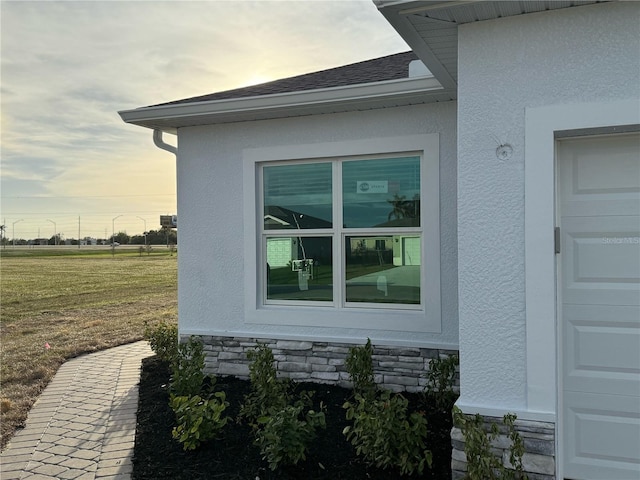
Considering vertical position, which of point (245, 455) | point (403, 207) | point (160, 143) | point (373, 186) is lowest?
point (245, 455)

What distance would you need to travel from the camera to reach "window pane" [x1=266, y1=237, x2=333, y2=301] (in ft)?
18.5

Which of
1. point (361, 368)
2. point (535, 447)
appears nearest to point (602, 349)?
point (535, 447)

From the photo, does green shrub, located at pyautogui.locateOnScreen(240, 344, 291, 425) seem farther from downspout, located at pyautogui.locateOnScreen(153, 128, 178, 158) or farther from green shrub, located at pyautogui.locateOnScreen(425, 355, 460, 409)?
downspout, located at pyautogui.locateOnScreen(153, 128, 178, 158)

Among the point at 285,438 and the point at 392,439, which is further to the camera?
the point at 285,438

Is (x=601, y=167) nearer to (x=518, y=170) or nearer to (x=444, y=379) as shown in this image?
(x=518, y=170)

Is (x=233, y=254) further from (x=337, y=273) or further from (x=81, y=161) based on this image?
(x=81, y=161)

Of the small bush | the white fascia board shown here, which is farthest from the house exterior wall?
the white fascia board

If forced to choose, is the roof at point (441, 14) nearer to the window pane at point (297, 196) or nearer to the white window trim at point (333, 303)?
the white window trim at point (333, 303)

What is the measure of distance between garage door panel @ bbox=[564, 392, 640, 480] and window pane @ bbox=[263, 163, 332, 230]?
3.14 m

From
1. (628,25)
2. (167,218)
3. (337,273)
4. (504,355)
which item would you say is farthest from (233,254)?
(167,218)

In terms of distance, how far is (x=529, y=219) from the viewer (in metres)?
A: 3.04

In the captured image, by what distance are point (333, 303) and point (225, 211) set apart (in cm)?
169

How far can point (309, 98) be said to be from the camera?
204 inches

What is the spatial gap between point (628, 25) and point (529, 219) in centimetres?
123
